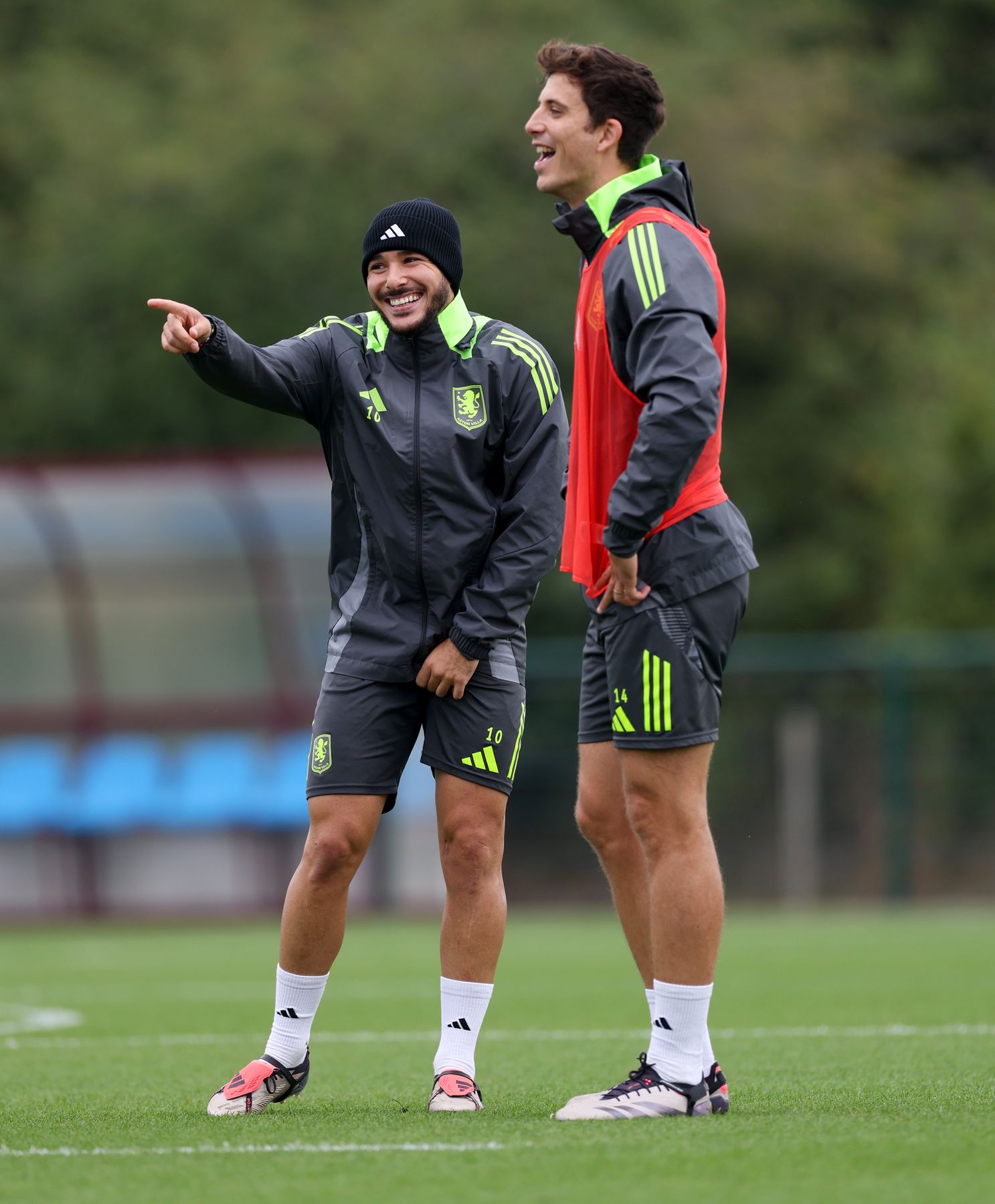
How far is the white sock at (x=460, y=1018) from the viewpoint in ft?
16.6

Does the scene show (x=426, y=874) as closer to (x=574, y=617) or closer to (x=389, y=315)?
(x=574, y=617)

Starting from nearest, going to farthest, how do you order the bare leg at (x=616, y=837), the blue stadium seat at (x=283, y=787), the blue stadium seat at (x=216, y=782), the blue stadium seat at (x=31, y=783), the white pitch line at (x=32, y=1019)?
1. the bare leg at (x=616, y=837)
2. the white pitch line at (x=32, y=1019)
3. the blue stadium seat at (x=283, y=787)
4. the blue stadium seat at (x=216, y=782)
5. the blue stadium seat at (x=31, y=783)

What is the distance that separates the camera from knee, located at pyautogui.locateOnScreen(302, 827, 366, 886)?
5.07 meters

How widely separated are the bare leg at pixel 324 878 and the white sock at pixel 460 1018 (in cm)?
33

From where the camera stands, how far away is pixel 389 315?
5223 millimetres

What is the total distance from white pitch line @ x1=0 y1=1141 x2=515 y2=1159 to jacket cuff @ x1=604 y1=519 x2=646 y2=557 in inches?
52.2

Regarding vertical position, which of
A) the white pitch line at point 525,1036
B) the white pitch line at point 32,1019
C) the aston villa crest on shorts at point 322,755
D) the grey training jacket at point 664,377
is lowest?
the white pitch line at point 32,1019

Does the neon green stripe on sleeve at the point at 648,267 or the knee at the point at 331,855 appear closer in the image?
the neon green stripe on sleeve at the point at 648,267

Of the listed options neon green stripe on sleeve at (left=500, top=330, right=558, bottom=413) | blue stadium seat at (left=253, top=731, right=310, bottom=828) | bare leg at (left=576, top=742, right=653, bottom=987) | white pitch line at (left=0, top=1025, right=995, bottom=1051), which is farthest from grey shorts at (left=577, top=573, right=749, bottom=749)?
blue stadium seat at (left=253, top=731, right=310, bottom=828)

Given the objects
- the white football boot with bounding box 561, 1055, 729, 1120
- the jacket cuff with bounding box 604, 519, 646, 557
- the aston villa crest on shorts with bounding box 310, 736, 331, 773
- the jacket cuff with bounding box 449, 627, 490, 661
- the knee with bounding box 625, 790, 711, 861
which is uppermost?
the jacket cuff with bounding box 604, 519, 646, 557


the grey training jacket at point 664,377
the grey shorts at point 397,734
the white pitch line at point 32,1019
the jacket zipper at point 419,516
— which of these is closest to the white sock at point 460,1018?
the grey shorts at point 397,734

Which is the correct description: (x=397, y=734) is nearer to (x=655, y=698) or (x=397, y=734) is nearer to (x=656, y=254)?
(x=655, y=698)

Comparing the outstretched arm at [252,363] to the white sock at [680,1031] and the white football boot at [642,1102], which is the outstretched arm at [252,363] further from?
the white football boot at [642,1102]

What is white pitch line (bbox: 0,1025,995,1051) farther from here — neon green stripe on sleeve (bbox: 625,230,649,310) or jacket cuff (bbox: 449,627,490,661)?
neon green stripe on sleeve (bbox: 625,230,649,310)
